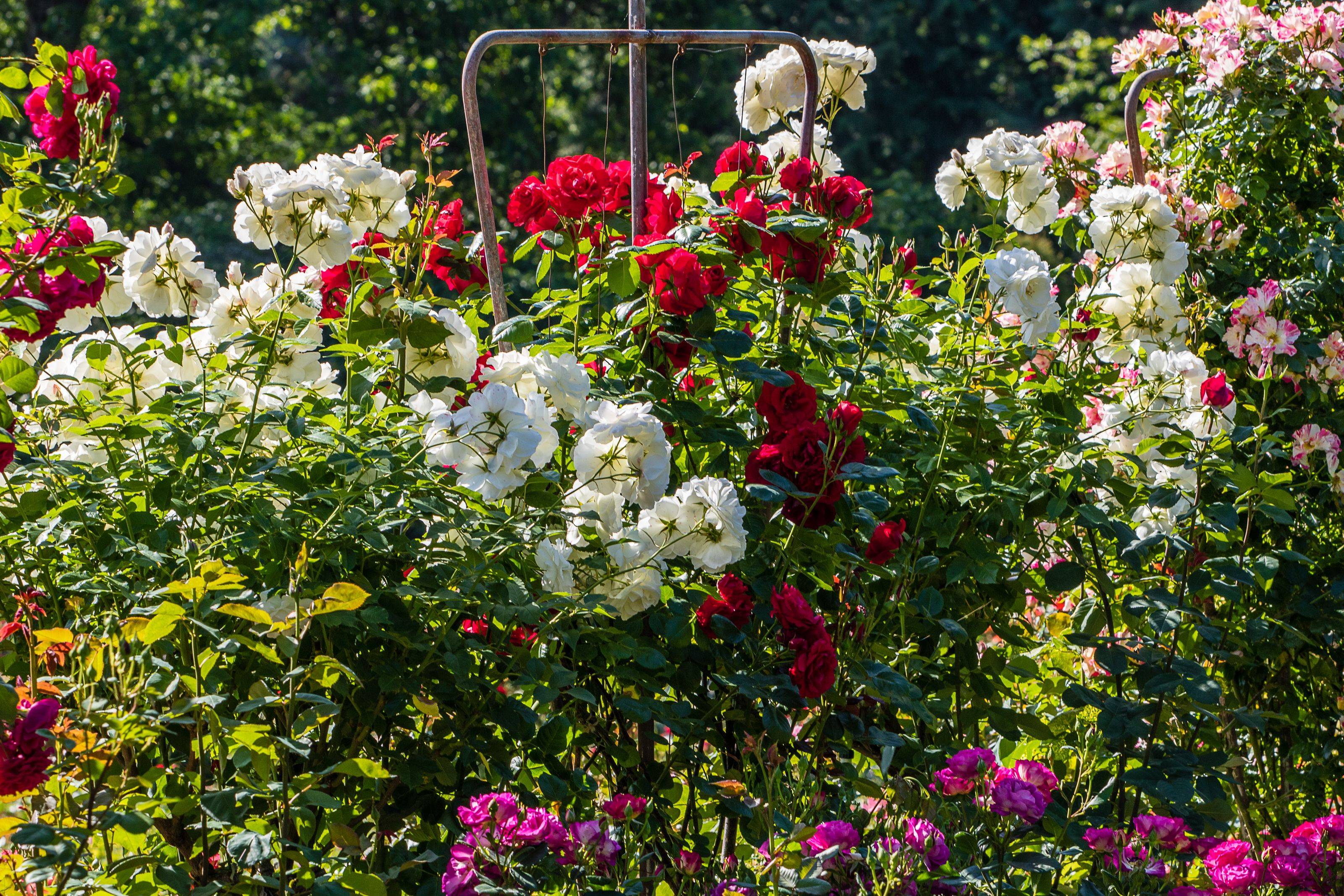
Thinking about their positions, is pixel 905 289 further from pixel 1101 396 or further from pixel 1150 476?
pixel 1150 476

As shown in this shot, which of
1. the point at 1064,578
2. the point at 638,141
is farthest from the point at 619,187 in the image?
the point at 1064,578

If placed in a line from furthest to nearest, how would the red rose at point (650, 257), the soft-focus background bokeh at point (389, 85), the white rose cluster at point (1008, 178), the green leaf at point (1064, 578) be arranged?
the soft-focus background bokeh at point (389, 85) → the white rose cluster at point (1008, 178) → the green leaf at point (1064, 578) → the red rose at point (650, 257)

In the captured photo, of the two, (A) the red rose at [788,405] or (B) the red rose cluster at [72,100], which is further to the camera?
(A) the red rose at [788,405]

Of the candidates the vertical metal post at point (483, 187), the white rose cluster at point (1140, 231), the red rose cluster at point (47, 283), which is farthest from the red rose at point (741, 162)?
the red rose cluster at point (47, 283)

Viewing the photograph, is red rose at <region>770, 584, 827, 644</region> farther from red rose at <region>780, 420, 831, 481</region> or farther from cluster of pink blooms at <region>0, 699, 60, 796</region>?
cluster of pink blooms at <region>0, 699, 60, 796</region>

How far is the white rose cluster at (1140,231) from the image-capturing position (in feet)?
6.40

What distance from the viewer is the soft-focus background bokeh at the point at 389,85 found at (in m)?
10.7

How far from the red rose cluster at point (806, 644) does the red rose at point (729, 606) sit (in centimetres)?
5

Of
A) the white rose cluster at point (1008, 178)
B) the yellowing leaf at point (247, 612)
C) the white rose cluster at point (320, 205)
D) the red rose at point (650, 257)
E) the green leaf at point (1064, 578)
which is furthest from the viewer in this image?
the white rose cluster at point (1008, 178)

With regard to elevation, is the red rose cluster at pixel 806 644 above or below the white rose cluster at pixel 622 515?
below

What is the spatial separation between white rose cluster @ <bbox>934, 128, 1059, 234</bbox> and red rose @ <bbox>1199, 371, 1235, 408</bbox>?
1.24 feet

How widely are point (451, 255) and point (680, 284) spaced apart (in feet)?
1.35

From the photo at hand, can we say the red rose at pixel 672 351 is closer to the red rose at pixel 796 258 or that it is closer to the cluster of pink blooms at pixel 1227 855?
the red rose at pixel 796 258

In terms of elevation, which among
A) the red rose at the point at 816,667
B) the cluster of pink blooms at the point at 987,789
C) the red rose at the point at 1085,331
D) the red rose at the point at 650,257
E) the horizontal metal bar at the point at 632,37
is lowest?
the cluster of pink blooms at the point at 987,789
